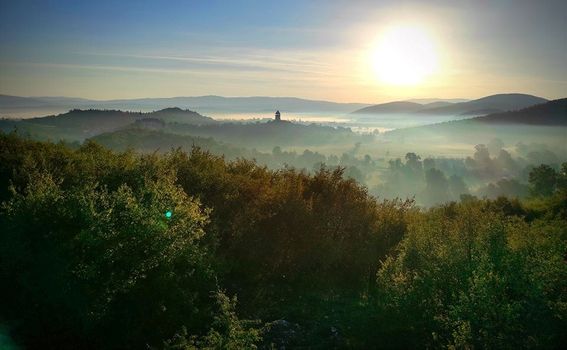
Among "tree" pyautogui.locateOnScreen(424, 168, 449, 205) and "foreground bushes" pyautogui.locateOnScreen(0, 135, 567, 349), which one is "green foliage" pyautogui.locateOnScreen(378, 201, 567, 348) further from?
"tree" pyautogui.locateOnScreen(424, 168, 449, 205)

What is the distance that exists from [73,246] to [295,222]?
506 inches

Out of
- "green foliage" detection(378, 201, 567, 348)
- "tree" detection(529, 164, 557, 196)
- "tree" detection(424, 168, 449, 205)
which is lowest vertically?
"tree" detection(424, 168, 449, 205)

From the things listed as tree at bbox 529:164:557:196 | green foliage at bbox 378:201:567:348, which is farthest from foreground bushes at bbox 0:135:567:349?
tree at bbox 529:164:557:196

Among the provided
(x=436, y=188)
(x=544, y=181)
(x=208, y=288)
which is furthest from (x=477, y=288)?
(x=436, y=188)

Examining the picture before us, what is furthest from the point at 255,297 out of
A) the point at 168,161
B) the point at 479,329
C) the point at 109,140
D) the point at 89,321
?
the point at 109,140

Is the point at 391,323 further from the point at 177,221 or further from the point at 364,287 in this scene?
the point at 177,221

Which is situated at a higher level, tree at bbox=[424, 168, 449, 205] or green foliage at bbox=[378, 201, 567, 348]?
green foliage at bbox=[378, 201, 567, 348]

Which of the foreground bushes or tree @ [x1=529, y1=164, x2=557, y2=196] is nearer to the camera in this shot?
the foreground bushes

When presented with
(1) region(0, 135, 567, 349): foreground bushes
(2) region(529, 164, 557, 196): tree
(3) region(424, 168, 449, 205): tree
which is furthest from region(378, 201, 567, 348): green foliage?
(3) region(424, 168, 449, 205): tree

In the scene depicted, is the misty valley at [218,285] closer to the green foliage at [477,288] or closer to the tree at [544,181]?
the green foliage at [477,288]

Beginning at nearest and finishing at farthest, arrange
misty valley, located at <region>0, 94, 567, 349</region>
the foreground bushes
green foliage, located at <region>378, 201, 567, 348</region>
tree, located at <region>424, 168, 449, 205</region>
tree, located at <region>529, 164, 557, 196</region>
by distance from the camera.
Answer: green foliage, located at <region>378, 201, 567, 348</region> < the foreground bushes < misty valley, located at <region>0, 94, 567, 349</region> < tree, located at <region>529, 164, 557, 196</region> < tree, located at <region>424, 168, 449, 205</region>

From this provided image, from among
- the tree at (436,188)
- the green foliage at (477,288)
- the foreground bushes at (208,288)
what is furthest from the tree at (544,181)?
the tree at (436,188)

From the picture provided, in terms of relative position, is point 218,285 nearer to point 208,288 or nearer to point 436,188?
point 208,288

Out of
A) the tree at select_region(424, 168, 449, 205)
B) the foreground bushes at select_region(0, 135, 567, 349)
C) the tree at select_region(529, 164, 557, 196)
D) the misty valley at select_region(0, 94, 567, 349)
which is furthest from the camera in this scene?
the tree at select_region(424, 168, 449, 205)
